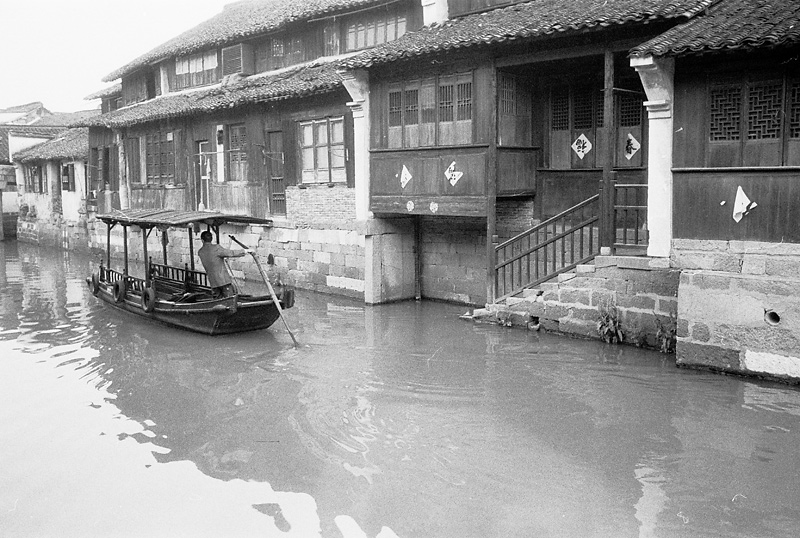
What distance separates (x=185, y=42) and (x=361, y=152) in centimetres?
1121

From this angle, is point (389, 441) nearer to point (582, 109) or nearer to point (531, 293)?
point (531, 293)

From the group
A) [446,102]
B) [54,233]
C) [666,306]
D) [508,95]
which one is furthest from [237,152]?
[54,233]

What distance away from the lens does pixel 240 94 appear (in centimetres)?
1872

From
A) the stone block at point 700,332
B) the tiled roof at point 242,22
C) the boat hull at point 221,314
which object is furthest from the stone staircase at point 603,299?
the tiled roof at point 242,22

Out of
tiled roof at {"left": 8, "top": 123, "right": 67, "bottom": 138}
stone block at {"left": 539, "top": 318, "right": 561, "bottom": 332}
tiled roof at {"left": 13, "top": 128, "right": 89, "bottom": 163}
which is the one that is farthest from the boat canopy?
tiled roof at {"left": 8, "top": 123, "right": 67, "bottom": 138}

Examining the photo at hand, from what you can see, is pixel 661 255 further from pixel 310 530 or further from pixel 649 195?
pixel 310 530

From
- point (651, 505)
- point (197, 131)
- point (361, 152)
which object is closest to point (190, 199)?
point (197, 131)

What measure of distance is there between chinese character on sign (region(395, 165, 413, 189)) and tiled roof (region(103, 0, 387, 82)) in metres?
4.51

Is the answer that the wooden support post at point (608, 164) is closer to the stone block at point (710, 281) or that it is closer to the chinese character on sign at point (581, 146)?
the stone block at point (710, 281)

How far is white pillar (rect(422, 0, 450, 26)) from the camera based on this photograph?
14867 mm

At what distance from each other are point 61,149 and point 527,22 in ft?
78.6

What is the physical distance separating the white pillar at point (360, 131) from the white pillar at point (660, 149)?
6.15 meters

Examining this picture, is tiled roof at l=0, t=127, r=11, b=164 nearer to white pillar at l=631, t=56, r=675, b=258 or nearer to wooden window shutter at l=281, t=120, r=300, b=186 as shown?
wooden window shutter at l=281, t=120, r=300, b=186

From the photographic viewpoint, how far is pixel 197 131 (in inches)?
844
